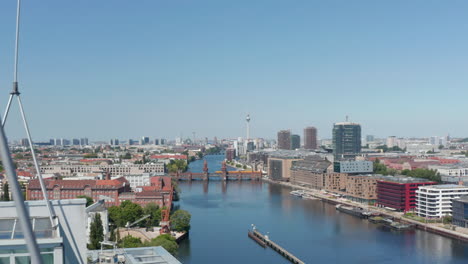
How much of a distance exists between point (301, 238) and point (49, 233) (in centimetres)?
823

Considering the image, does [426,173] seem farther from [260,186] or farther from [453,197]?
[260,186]

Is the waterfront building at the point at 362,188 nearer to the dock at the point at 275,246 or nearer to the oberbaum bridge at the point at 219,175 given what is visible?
the dock at the point at 275,246

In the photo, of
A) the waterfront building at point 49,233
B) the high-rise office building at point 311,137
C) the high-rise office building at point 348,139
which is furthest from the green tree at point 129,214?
the high-rise office building at point 311,137

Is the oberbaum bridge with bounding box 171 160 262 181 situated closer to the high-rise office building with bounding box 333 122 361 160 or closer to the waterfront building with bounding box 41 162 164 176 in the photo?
the waterfront building with bounding box 41 162 164 176

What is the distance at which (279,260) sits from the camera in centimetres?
782

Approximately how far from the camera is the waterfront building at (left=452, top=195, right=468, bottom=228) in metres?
9.85

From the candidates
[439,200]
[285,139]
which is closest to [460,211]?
[439,200]

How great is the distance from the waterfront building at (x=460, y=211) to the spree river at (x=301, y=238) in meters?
0.82

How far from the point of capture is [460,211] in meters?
10.0

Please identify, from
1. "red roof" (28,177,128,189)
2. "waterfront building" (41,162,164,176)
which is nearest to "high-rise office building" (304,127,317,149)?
"waterfront building" (41,162,164,176)

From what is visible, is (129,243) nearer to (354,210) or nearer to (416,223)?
(416,223)

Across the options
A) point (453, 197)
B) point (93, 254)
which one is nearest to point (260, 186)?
point (453, 197)

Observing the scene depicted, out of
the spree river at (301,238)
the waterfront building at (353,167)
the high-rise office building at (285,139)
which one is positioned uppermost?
the high-rise office building at (285,139)

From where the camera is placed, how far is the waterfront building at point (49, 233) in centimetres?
135
